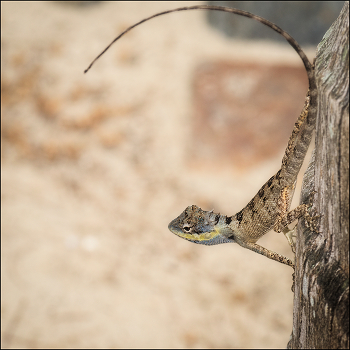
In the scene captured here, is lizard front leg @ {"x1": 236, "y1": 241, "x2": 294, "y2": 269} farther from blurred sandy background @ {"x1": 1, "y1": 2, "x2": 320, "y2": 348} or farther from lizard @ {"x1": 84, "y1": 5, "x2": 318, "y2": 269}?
blurred sandy background @ {"x1": 1, "y1": 2, "x2": 320, "y2": 348}

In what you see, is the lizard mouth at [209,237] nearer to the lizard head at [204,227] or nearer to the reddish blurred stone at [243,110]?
the lizard head at [204,227]

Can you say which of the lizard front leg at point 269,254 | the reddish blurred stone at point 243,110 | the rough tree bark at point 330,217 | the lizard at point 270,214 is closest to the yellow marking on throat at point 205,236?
the lizard at point 270,214

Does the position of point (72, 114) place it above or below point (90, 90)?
below

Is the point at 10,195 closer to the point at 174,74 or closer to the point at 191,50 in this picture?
the point at 174,74

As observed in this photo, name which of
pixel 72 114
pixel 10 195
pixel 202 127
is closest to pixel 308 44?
pixel 202 127

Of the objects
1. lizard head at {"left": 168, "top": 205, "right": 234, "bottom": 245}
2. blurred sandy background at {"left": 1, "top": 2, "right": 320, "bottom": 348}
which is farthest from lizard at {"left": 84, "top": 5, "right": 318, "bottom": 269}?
blurred sandy background at {"left": 1, "top": 2, "right": 320, "bottom": 348}

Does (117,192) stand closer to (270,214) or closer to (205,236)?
(205,236)
